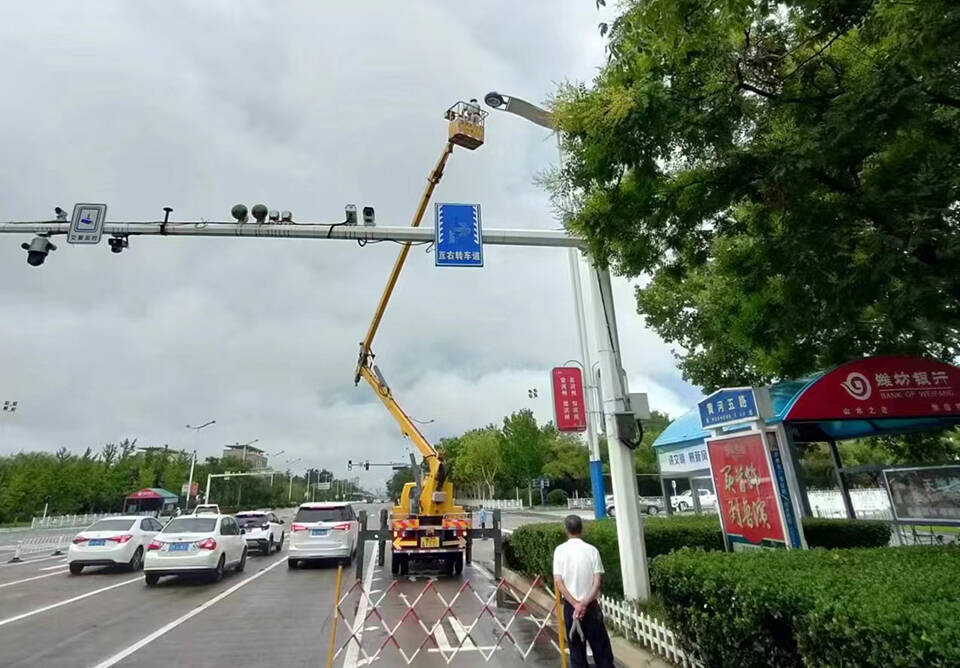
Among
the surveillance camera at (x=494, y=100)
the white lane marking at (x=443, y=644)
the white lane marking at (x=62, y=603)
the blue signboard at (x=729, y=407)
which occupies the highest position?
the surveillance camera at (x=494, y=100)

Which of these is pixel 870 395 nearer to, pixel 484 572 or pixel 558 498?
pixel 484 572

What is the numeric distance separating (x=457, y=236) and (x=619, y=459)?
157 inches

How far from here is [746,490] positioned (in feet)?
24.9

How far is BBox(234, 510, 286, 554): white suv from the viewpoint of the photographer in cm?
1923

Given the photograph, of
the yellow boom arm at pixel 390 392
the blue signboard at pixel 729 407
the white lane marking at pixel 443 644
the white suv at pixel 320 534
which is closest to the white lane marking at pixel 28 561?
the white suv at pixel 320 534

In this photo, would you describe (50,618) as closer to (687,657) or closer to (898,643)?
(687,657)

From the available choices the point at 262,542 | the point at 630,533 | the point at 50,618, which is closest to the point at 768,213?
the point at 630,533

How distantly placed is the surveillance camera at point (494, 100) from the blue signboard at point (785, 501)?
245 inches

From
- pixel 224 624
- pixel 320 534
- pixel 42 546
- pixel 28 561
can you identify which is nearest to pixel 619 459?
pixel 224 624

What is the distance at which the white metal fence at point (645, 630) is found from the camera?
5324 mm

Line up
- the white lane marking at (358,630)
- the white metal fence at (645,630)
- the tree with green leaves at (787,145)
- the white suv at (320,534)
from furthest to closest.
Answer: the white suv at (320,534) < the white lane marking at (358,630) < the white metal fence at (645,630) < the tree with green leaves at (787,145)

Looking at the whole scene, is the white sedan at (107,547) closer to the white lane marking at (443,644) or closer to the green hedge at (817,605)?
the white lane marking at (443,644)

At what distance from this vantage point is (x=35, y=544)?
76.5 ft

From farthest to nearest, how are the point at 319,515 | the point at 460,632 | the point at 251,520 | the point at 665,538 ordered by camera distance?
the point at 251,520 → the point at 319,515 → the point at 665,538 → the point at 460,632
